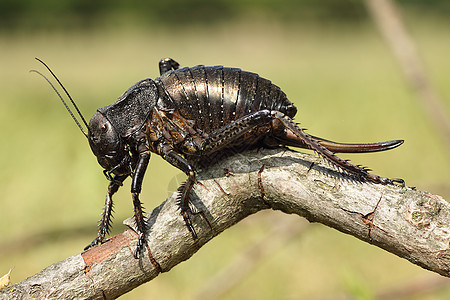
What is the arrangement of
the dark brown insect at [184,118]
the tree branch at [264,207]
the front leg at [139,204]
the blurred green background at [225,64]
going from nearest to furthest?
the tree branch at [264,207], the front leg at [139,204], the dark brown insect at [184,118], the blurred green background at [225,64]

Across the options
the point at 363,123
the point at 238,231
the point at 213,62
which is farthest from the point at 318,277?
the point at 213,62

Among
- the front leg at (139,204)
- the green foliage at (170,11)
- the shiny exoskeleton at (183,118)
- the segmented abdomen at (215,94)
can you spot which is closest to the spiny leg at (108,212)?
the shiny exoskeleton at (183,118)

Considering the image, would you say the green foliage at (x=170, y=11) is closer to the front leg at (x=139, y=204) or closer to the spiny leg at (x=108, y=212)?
the spiny leg at (x=108, y=212)

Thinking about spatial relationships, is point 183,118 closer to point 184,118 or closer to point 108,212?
point 184,118

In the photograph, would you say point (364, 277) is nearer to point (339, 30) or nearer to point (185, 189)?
point (185, 189)

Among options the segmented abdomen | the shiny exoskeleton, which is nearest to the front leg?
the shiny exoskeleton
